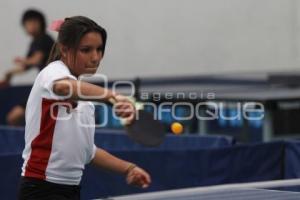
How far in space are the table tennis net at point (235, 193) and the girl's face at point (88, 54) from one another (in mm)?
425

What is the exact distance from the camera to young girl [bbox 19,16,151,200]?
3062 millimetres

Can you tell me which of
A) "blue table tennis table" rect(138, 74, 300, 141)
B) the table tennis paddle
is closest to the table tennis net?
the table tennis paddle

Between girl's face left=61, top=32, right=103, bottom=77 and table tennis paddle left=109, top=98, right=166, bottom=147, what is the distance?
294mm

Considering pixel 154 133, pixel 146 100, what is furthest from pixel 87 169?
pixel 146 100

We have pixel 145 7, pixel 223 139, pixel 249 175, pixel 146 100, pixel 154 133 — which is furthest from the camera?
pixel 145 7

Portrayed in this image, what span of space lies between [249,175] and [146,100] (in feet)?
8.43

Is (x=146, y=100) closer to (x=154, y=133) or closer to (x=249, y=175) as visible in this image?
(x=249, y=175)

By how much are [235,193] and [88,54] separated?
0.65 metres

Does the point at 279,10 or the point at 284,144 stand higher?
the point at 279,10

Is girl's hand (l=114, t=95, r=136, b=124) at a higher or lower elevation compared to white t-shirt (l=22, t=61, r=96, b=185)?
higher

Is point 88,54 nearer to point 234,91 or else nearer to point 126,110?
point 126,110

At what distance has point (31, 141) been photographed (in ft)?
10.3

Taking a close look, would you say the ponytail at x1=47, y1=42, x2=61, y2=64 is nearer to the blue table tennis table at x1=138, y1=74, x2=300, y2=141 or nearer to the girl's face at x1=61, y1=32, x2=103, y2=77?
the girl's face at x1=61, y1=32, x2=103, y2=77

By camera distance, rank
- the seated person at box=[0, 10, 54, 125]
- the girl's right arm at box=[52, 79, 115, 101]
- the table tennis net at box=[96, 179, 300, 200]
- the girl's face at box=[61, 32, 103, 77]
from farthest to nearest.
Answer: the seated person at box=[0, 10, 54, 125] < the girl's face at box=[61, 32, 103, 77] < the table tennis net at box=[96, 179, 300, 200] < the girl's right arm at box=[52, 79, 115, 101]
